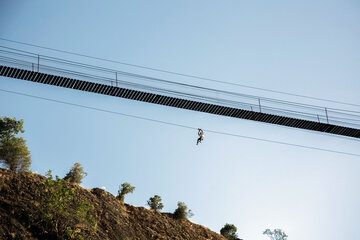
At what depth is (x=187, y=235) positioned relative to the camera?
36.4 m

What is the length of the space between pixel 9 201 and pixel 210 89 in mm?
14964

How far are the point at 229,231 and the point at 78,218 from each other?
701 inches

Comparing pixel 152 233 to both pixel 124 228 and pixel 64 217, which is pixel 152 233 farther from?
pixel 64 217

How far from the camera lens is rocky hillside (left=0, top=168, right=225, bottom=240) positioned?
25969mm

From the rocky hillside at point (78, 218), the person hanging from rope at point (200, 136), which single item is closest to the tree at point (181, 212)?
the rocky hillside at point (78, 218)

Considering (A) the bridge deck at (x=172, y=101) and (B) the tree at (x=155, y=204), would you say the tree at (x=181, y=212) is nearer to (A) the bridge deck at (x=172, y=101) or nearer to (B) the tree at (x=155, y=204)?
(B) the tree at (x=155, y=204)

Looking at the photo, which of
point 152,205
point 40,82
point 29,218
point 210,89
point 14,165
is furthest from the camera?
point 152,205

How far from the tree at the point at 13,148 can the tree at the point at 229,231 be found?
788 inches

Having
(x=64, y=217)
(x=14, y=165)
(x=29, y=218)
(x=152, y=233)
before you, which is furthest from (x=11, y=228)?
(x=152, y=233)

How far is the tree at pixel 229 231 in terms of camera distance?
41344 millimetres

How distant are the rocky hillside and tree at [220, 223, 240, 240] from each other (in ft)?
5.14

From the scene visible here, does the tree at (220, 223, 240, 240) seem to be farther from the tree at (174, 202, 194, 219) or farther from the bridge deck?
the bridge deck

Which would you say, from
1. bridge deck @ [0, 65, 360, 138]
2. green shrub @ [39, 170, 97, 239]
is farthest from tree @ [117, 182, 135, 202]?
bridge deck @ [0, 65, 360, 138]

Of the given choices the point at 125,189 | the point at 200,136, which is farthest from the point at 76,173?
the point at 200,136
